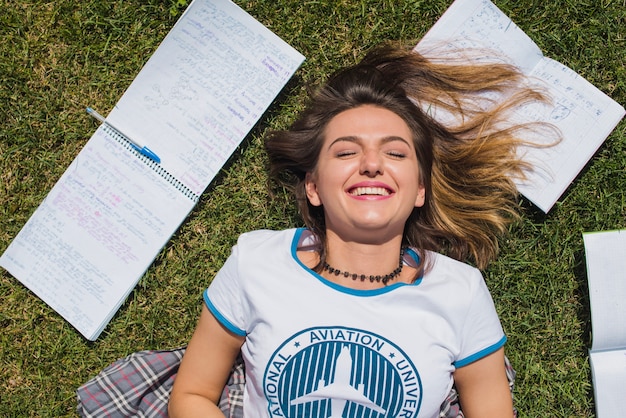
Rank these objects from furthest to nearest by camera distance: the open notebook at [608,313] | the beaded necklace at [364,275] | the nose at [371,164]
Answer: the open notebook at [608,313] < the beaded necklace at [364,275] < the nose at [371,164]

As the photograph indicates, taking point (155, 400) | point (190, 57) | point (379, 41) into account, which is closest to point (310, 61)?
point (379, 41)

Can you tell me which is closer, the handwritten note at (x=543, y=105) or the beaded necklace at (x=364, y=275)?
the beaded necklace at (x=364, y=275)

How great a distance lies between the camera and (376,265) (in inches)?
87.9

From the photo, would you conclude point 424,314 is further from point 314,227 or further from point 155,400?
point 155,400

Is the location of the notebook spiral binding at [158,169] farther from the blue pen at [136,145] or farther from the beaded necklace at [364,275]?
the beaded necklace at [364,275]

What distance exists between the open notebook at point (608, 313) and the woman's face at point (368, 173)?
979 millimetres

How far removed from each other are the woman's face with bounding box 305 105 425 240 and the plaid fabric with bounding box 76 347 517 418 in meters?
0.85

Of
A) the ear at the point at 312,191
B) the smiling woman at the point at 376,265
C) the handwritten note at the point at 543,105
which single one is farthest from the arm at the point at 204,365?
the handwritten note at the point at 543,105

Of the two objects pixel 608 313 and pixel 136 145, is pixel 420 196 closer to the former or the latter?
pixel 608 313

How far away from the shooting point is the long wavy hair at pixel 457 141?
2469 millimetres

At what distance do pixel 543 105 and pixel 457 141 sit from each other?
42 centimetres

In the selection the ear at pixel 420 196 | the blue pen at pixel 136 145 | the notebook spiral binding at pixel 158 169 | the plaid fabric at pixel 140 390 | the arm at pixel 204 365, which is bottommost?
the plaid fabric at pixel 140 390

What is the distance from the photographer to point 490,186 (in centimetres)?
254

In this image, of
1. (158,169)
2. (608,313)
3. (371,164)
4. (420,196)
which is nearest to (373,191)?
(371,164)
